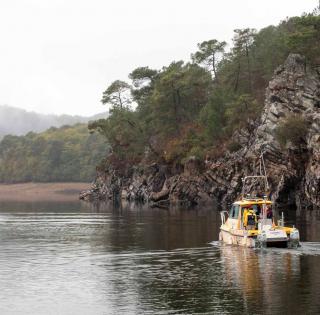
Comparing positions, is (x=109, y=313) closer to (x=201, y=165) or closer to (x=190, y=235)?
(x=190, y=235)

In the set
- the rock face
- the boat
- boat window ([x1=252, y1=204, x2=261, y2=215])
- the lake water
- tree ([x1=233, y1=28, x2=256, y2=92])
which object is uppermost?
tree ([x1=233, y1=28, x2=256, y2=92])

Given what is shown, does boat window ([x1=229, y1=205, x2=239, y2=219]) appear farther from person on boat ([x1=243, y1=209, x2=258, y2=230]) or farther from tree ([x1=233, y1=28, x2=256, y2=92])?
tree ([x1=233, y1=28, x2=256, y2=92])

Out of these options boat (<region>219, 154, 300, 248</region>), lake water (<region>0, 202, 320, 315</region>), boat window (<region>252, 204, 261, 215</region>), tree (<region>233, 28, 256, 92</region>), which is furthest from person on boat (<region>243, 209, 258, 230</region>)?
tree (<region>233, 28, 256, 92</region>)

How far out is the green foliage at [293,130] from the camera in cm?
11431

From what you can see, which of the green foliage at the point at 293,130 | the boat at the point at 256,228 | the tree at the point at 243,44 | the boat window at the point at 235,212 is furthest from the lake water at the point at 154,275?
the tree at the point at 243,44

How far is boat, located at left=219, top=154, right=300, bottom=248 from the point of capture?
2072 inches

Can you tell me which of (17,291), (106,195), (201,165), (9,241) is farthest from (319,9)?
(17,291)

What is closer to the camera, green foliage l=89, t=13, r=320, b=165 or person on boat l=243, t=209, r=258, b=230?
person on boat l=243, t=209, r=258, b=230

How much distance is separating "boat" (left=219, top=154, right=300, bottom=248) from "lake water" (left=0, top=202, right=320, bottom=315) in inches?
46.7

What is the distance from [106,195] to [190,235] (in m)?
131

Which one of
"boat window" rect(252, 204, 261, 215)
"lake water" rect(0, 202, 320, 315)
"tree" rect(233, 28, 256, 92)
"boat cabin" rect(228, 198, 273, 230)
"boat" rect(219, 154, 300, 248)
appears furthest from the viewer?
"tree" rect(233, 28, 256, 92)

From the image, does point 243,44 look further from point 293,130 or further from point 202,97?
point 293,130

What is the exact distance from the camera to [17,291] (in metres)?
36.9

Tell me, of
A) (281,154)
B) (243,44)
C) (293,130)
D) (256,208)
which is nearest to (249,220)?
(256,208)
